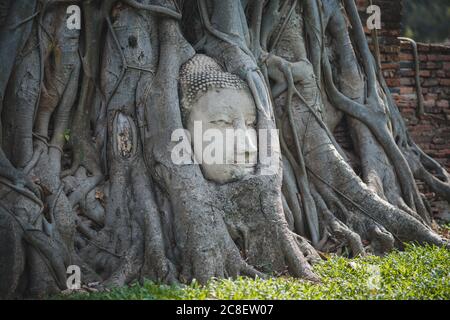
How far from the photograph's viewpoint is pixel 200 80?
5.10 metres

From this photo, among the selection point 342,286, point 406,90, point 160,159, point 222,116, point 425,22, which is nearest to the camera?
point 342,286

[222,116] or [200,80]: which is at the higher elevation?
[200,80]

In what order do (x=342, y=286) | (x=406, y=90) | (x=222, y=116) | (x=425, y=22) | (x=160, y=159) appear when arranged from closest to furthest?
(x=342, y=286)
(x=160, y=159)
(x=222, y=116)
(x=406, y=90)
(x=425, y=22)

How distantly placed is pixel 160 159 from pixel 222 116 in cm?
59

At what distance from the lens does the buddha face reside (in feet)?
16.4

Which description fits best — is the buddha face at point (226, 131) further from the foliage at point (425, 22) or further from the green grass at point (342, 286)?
the foliage at point (425, 22)

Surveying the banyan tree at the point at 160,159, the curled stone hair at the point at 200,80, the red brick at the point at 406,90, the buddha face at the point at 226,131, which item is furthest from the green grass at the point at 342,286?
the red brick at the point at 406,90

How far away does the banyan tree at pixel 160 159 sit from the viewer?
466 centimetres

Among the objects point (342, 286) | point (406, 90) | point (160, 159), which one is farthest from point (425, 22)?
point (342, 286)

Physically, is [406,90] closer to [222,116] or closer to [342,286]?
[222,116]

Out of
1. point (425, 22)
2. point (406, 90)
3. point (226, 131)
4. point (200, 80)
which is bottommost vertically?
point (226, 131)

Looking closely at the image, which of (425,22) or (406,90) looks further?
(425,22)

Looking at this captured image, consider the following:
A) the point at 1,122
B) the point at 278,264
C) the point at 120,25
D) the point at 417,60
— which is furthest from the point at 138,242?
the point at 417,60

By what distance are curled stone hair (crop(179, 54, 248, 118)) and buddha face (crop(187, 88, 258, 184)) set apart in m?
0.04
